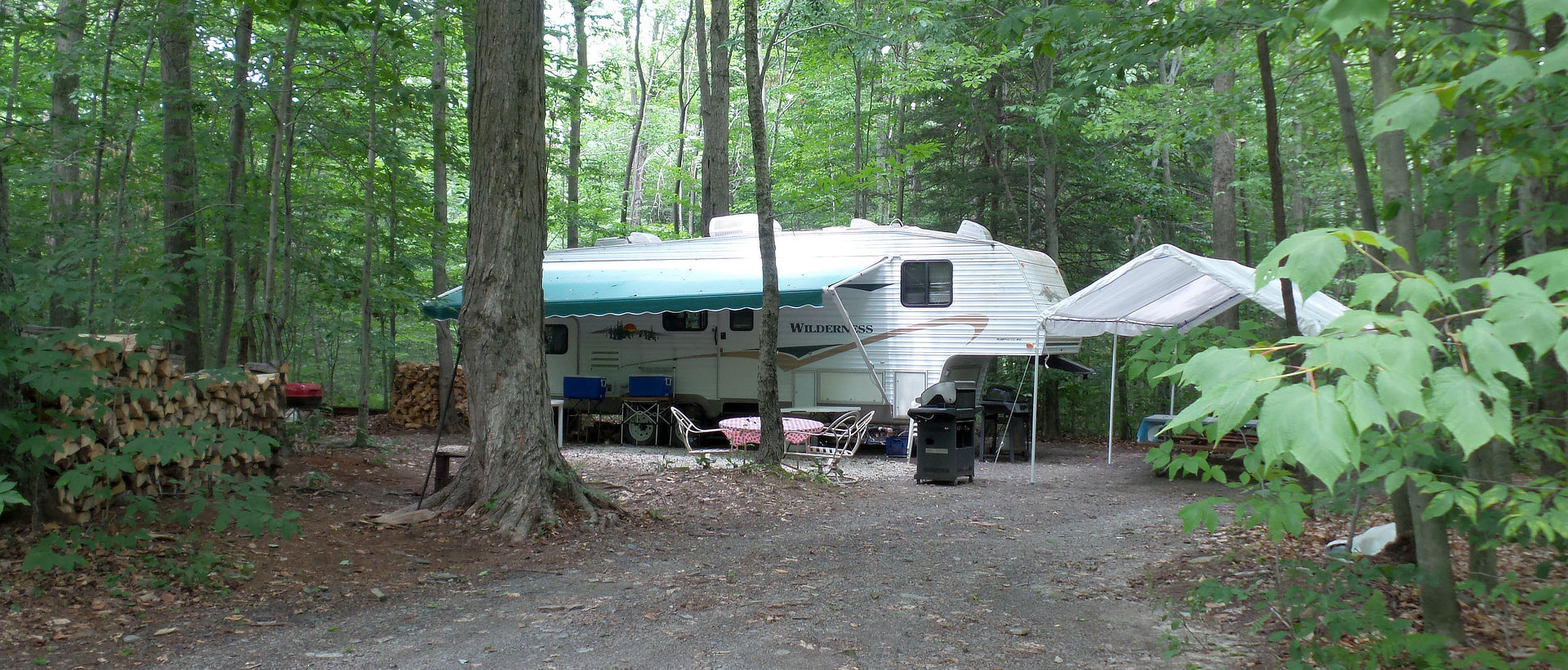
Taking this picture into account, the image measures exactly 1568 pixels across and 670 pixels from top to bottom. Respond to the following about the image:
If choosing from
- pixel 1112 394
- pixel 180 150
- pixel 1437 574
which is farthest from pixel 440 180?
pixel 1437 574

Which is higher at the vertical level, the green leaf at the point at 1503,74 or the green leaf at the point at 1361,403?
the green leaf at the point at 1503,74

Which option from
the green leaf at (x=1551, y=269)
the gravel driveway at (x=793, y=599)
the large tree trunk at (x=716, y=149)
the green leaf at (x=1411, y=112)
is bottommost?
the gravel driveway at (x=793, y=599)

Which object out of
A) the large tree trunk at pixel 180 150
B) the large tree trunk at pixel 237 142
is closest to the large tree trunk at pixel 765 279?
the large tree trunk at pixel 237 142

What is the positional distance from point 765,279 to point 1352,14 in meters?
8.05

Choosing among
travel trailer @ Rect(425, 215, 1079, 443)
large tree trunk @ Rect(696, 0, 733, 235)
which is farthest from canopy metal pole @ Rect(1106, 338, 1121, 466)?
large tree trunk @ Rect(696, 0, 733, 235)

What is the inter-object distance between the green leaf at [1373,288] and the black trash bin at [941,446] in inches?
312

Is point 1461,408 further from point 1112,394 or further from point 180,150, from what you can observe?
point 180,150

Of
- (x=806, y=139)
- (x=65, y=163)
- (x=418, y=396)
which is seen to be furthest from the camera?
(x=806, y=139)

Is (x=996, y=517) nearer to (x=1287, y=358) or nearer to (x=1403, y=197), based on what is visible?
(x=1403, y=197)

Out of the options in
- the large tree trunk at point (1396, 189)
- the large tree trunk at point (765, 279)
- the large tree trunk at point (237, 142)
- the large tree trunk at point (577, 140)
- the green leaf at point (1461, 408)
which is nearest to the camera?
the green leaf at point (1461, 408)

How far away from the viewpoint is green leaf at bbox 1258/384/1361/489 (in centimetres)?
143

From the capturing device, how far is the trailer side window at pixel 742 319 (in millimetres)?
13117

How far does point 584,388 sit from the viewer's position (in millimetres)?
13398

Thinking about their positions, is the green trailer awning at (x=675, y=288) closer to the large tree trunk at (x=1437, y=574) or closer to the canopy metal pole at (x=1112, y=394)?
the canopy metal pole at (x=1112, y=394)
